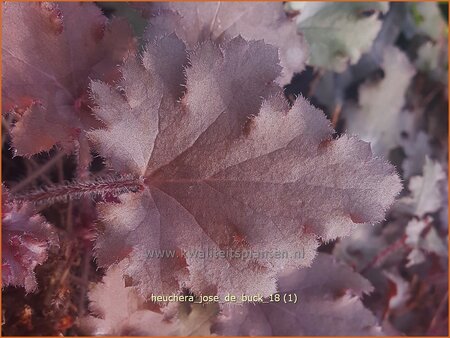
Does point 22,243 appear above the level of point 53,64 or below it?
below

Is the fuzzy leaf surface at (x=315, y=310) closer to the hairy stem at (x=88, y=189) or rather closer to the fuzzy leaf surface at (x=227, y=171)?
the fuzzy leaf surface at (x=227, y=171)

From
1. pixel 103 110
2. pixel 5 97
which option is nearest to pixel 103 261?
pixel 103 110

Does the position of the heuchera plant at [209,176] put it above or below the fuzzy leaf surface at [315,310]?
above

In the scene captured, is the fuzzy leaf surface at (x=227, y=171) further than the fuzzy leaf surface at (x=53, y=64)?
No

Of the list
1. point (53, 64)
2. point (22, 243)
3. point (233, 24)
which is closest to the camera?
point (22, 243)

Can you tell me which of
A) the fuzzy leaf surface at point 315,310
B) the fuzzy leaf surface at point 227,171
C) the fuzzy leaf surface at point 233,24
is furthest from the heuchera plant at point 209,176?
the fuzzy leaf surface at point 315,310

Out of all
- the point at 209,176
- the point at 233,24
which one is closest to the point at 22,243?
the point at 209,176

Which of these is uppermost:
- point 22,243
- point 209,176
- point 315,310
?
point 209,176

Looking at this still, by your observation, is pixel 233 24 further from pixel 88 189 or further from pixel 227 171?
pixel 88 189

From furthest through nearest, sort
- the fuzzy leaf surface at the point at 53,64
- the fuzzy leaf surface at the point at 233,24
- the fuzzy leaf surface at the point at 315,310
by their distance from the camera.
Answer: the fuzzy leaf surface at the point at 315,310, the fuzzy leaf surface at the point at 233,24, the fuzzy leaf surface at the point at 53,64

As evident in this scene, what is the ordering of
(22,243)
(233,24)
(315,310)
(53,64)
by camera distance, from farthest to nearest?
1. (315,310)
2. (233,24)
3. (53,64)
4. (22,243)

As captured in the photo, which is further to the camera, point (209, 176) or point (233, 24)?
point (233, 24)

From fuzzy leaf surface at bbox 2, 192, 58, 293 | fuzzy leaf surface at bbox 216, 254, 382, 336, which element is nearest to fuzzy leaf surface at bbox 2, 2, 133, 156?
fuzzy leaf surface at bbox 2, 192, 58, 293
